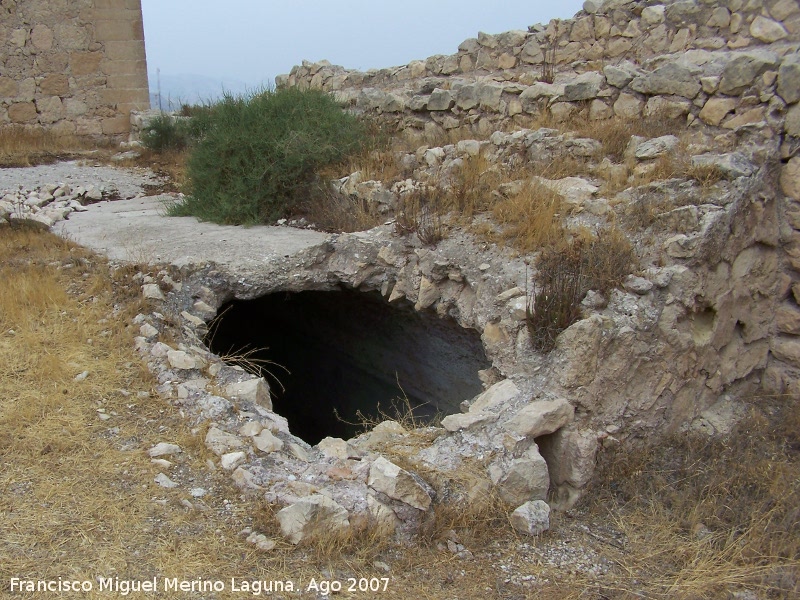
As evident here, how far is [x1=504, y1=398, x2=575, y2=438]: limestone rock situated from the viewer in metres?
3.88

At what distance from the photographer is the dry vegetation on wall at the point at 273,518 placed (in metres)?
3.02

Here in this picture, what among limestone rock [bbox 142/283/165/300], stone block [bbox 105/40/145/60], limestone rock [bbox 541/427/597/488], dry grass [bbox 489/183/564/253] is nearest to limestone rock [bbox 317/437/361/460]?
limestone rock [bbox 541/427/597/488]

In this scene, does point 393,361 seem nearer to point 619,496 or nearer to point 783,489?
point 619,496

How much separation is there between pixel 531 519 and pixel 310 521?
1172 mm

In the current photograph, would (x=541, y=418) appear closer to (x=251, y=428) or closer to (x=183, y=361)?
(x=251, y=428)

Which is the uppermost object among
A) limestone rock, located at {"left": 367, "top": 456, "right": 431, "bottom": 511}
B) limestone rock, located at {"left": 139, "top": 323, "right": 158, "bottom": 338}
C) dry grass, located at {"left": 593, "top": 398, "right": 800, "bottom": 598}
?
limestone rock, located at {"left": 139, "top": 323, "right": 158, "bottom": 338}

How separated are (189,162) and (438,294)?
143 inches

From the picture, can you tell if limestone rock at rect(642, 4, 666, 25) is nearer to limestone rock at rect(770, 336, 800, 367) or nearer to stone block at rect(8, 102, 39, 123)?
limestone rock at rect(770, 336, 800, 367)

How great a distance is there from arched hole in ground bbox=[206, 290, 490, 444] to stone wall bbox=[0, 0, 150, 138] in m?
5.90

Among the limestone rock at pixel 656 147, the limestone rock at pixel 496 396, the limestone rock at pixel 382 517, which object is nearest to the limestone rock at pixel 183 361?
the limestone rock at pixel 382 517

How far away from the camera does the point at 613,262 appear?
4434mm

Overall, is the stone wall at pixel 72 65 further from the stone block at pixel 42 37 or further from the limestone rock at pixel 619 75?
the limestone rock at pixel 619 75

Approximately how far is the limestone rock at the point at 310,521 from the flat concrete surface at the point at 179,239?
2726 millimetres

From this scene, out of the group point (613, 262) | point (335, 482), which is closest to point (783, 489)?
point (613, 262)
